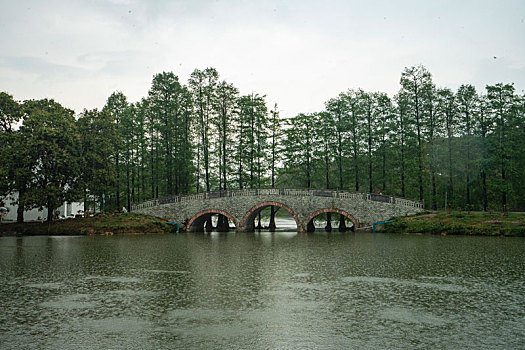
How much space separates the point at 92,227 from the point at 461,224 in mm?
33569

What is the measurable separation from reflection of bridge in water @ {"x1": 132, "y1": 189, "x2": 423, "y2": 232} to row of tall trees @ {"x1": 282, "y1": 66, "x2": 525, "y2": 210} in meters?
6.97

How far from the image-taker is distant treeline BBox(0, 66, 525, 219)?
135 feet

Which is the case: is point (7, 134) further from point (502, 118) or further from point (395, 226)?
point (502, 118)

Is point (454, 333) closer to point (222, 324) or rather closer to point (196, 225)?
point (222, 324)

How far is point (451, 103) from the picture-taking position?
45906 mm

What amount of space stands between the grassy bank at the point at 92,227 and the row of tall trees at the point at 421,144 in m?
18.5

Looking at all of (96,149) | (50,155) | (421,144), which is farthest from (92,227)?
(421,144)

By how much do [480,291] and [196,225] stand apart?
3739 cm

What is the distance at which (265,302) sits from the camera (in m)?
11.1

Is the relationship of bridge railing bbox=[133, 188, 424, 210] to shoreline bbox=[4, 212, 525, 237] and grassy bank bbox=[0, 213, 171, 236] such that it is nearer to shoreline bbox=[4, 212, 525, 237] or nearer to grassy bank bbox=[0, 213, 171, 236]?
shoreline bbox=[4, 212, 525, 237]

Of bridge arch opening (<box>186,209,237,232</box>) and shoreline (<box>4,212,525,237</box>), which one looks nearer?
shoreline (<box>4,212,525,237</box>)

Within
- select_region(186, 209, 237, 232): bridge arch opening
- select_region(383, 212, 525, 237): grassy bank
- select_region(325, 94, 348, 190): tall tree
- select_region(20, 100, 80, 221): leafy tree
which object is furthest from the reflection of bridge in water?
select_region(20, 100, 80, 221): leafy tree

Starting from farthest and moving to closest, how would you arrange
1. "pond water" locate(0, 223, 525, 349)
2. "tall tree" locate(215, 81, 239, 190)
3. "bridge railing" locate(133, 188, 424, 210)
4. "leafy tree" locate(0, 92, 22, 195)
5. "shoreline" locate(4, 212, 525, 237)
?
"tall tree" locate(215, 81, 239, 190) < "bridge railing" locate(133, 188, 424, 210) < "leafy tree" locate(0, 92, 22, 195) < "shoreline" locate(4, 212, 525, 237) < "pond water" locate(0, 223, 525, 349)

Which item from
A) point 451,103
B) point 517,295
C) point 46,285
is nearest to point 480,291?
point 517,295
